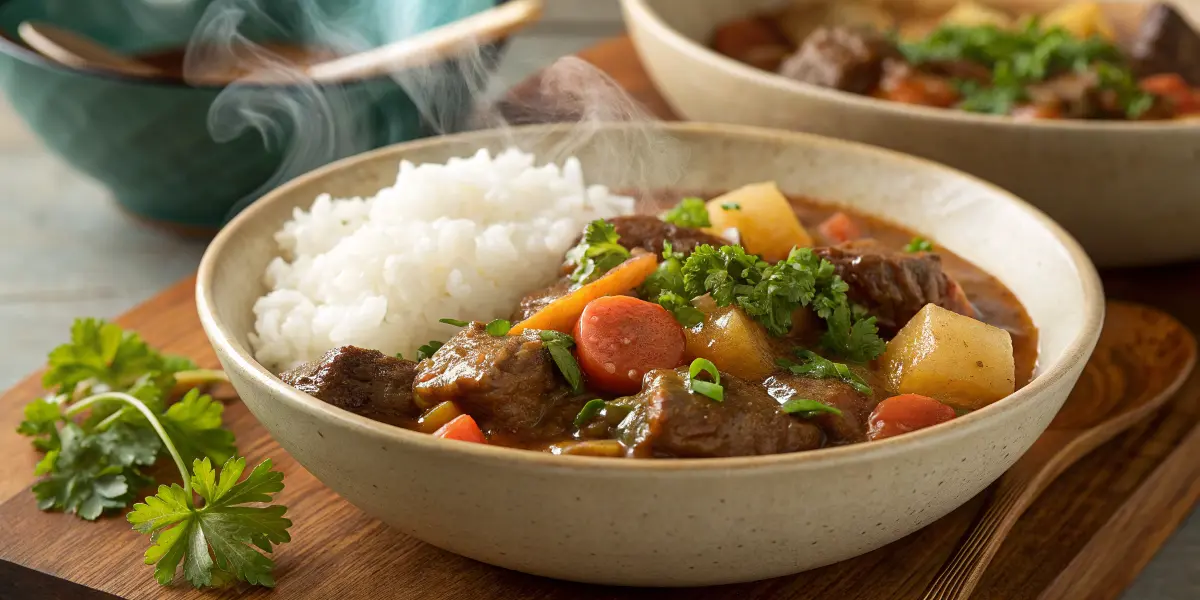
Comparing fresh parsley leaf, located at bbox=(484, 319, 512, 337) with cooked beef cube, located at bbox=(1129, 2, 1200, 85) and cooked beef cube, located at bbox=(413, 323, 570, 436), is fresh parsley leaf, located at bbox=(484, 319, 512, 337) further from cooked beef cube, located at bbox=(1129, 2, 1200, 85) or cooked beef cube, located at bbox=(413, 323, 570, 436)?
cooked beef cube, located at bbox=(1129, 2, 1200, 85)

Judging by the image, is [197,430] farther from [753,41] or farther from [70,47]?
[753,41]

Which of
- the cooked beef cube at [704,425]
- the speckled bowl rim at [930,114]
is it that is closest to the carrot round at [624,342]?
the cooked beef cube at [704,425]

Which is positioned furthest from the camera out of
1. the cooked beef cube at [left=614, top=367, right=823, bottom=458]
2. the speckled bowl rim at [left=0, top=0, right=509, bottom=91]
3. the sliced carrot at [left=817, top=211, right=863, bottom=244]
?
the speckled bowl rim at [left=0, top=0, right=509, bottom=91]

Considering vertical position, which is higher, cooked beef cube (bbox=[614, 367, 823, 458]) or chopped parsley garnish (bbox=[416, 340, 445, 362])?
cooked beef cube (bbox=[614, 367, 823, 458])

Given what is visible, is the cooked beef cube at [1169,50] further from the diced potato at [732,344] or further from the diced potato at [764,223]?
the diced potato at [732,344]

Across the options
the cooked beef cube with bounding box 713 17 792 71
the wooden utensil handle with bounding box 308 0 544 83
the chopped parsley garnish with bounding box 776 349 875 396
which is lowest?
the cooked beef cube with bounding box 713 17 792 71

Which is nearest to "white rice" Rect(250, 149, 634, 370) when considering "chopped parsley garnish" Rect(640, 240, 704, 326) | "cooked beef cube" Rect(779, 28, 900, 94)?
"chopped parsley garnish" Rect(640, 240, 704, 326)
